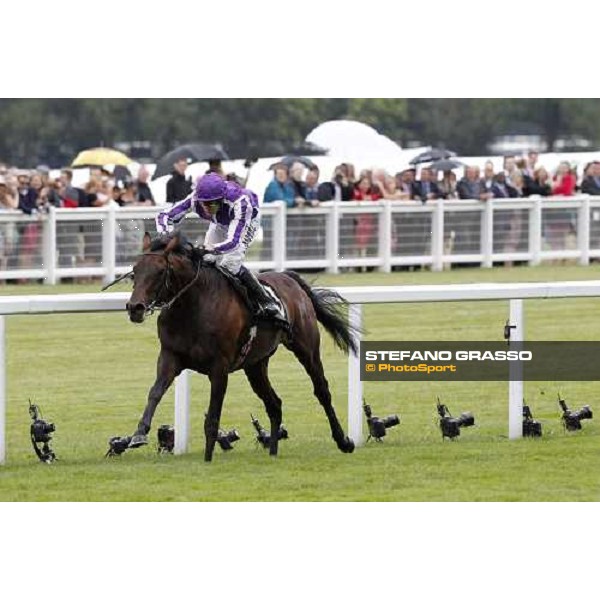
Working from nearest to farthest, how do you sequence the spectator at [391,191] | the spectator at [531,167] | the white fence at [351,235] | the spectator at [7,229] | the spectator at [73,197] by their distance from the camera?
1. the spectator at [7,229]
2. the white fence at [351,235]
3. the spectator at [73,197]
4. the spectator at [391,191]
5. the spectator at [531,167]

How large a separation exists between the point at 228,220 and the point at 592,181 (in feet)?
59.9

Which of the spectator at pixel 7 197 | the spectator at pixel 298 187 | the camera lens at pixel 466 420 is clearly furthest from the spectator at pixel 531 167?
the camera lens at pixel 466 420

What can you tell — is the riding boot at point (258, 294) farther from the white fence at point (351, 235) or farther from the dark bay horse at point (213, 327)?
the white fence at point (351, 235)

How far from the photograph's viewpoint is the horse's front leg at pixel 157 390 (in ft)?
33.2

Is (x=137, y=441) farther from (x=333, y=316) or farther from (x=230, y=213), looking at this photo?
(x=333, y=316)

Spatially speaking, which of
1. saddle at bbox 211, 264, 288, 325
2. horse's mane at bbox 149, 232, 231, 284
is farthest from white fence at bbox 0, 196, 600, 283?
horse's mane at bbox 149, 232, 231, 284

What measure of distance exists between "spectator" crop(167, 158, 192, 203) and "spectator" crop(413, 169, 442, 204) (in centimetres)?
432

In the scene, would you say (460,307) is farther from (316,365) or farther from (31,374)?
(316,365)

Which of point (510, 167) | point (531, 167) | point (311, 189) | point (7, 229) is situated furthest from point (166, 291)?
point (531, 167)

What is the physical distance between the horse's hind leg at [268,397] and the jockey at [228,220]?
490 mm

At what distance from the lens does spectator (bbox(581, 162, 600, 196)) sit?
1125 inches

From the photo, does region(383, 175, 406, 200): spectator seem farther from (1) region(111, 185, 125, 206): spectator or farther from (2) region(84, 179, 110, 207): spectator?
(2) region(84, 179, 110, 207): spectator

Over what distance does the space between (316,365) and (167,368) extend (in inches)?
50.9

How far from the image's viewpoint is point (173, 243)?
10547 millimetres
